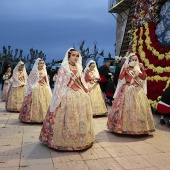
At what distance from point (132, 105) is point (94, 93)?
276 cm

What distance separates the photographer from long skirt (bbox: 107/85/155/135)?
18.1 ft

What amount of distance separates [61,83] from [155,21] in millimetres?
5416

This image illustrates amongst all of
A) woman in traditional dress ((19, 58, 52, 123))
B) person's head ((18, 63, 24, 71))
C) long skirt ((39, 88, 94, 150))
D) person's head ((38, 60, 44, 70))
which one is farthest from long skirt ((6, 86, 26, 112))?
long skirt ((39, 88, 94, 150))

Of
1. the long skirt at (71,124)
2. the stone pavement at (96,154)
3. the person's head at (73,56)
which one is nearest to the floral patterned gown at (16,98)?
the stone pavement at (96,154)

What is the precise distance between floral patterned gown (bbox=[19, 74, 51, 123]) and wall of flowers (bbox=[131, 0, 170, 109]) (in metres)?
3.39

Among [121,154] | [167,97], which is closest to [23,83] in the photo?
[167,97]

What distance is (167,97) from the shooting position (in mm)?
6770

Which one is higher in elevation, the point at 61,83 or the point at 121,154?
the point at 61,83

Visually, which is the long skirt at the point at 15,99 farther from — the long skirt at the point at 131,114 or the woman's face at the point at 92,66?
the long skirt at the point at 131,114

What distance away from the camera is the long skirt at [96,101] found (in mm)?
8156

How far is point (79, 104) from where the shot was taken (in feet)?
15.1

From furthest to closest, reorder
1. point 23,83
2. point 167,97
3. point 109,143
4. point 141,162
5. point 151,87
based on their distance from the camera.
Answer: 1. point 23,83
2. point 151,87
3. point 167,97
4. point 109,143
5. point 141,162

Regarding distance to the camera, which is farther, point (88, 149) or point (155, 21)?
point (155, 21)

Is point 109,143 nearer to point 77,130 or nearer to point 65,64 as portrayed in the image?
point 77,130
